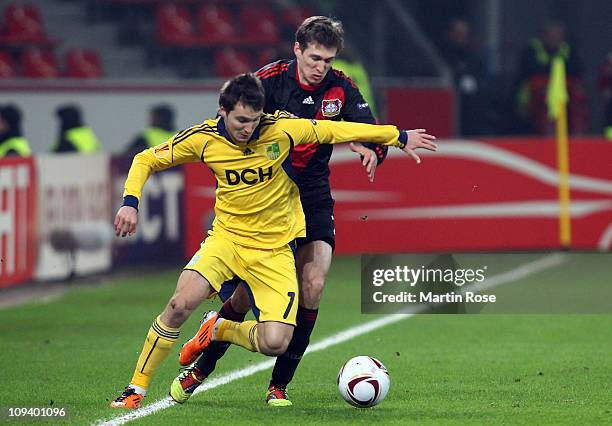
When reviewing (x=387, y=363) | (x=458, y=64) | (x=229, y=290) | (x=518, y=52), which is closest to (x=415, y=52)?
(x=458, y=64)

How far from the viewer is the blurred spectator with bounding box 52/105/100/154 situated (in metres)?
15.8

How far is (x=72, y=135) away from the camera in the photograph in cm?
1595

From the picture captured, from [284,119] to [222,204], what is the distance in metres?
0.55

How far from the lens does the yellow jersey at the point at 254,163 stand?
718 cm

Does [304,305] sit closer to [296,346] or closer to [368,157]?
[296,346]

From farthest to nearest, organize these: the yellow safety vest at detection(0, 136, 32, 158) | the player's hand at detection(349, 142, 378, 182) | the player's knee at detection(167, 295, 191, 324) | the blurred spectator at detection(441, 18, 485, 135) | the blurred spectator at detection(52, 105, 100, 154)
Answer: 1. the blurred spectator at detection(441, 18, 485, 135)
2. the blurred spectator at detection(52, 105, 100, 154)
3. the yellow safety vest at detection(0, 136, 32, 158)
4. the player's hand at detection(349, 142, 378, 182)
5. the player's knee at detection(167, 295, 191, 324)

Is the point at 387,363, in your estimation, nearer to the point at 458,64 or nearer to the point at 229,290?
the point at 229,290

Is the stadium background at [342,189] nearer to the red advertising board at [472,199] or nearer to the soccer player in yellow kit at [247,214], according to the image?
the red advertising board at [472,199]

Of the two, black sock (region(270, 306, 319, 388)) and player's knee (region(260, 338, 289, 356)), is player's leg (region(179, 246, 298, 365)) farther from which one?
black sock (region(270, 306, 319, 388))

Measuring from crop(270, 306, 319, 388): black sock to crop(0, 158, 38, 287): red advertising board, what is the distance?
566cm

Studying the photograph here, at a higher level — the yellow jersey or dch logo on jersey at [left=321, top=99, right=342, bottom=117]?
dch logo on jersey at [left=321, top=99, right=342, bottom=117]
